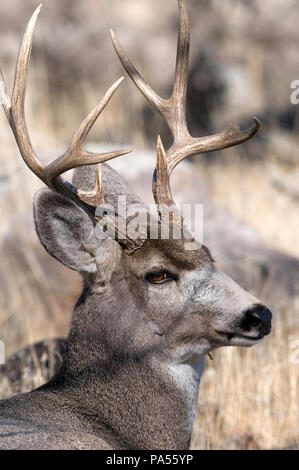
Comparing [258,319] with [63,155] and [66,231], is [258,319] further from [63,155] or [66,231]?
[63,155]

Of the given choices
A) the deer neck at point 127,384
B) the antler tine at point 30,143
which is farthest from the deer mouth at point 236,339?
the antler tine at point 30,143

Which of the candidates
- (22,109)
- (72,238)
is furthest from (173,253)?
(22,109)

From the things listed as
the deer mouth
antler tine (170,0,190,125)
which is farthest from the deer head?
antler tine (170,0,190,125)

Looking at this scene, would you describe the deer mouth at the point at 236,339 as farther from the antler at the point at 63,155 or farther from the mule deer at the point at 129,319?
the antler at the point at 63,155

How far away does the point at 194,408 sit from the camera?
3945 mm

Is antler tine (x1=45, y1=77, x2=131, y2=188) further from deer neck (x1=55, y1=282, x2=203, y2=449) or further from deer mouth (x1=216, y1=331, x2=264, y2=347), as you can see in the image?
deer mouth (x1=216, y1=331, x2=264, y2=347)

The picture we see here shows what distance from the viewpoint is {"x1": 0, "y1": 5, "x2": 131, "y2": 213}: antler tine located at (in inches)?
142

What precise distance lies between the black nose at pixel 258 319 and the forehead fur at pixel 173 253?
35 cm

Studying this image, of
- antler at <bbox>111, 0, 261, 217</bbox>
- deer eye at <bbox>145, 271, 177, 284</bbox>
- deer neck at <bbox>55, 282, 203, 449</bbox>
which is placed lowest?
deer neck at <bbox>55, 282, 203, 449</bbox>

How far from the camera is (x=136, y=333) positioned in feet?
12.6

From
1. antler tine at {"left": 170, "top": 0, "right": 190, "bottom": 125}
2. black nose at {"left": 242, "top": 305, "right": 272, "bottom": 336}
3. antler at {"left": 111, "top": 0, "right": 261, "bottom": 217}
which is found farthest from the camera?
antler tine at {"left": 170, "top": 0, "right": 190, "bottom": 125}

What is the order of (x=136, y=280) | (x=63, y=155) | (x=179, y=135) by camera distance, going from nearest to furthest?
1. (x=63, y=155)
2. (x=136, y=280)
3. (x=179, y=135)

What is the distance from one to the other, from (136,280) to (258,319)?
628mm

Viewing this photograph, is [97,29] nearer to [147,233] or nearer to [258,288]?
[258,288]
